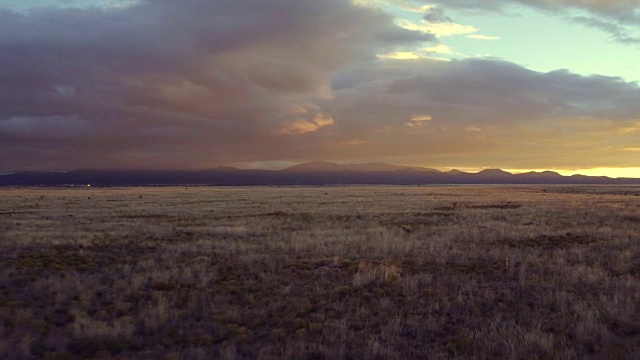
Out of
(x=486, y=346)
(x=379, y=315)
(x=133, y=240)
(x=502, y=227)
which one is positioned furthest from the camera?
(x=502, y=227)

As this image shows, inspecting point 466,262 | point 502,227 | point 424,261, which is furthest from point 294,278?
point 502,227

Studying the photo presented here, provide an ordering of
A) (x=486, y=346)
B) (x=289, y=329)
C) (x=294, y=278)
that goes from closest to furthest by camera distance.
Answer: (x=486, y=346)
(x=289, y=329)
(x=294, y=278)

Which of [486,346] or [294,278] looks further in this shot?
[294,278]

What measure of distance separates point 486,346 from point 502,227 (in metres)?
19.7

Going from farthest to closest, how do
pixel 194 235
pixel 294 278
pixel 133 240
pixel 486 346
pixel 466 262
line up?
pixel 194 235, pixel 133 240, pixel 466 262, pixel 294 278, pixel 486 346

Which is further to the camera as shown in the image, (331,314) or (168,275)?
(168,275)

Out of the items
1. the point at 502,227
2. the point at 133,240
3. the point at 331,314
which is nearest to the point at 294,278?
the point at 331,314

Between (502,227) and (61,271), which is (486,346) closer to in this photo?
(61,271)

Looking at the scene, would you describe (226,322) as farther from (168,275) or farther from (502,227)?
(502,227)

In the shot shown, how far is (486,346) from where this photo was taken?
7770 millimetres

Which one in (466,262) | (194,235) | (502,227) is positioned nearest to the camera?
(466,262)

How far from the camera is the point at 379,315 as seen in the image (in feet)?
31.7

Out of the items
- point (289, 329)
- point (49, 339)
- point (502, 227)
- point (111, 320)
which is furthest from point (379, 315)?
point (502, 227)

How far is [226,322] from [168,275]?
455cm
